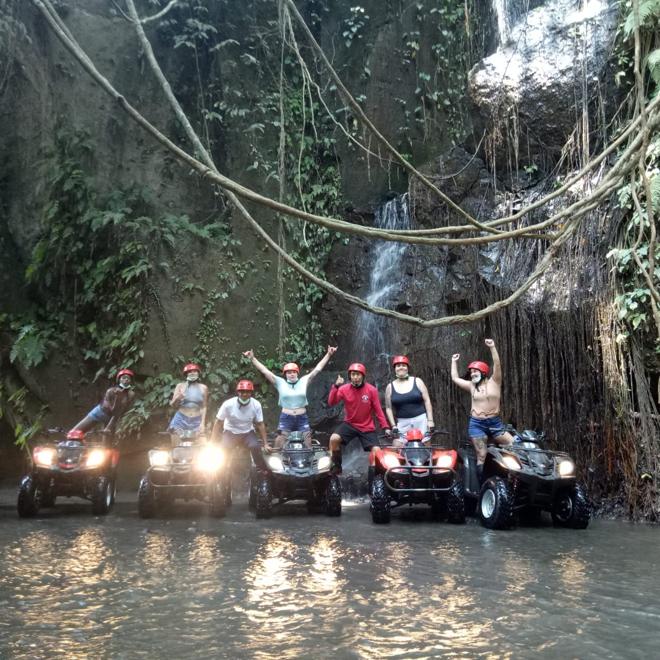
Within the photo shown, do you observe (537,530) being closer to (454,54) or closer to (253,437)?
(253,437)

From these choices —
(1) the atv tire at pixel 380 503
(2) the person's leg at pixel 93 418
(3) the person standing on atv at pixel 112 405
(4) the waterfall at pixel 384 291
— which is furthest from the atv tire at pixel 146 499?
(4) the waterfall at pixel 384 291

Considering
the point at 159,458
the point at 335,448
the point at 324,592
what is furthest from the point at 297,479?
the point at 324,592

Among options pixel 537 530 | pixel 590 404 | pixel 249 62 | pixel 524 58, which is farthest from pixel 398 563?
pixel 249 62

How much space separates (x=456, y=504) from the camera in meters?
8.34

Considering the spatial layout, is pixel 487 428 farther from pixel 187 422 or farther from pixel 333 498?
pixel 187 422

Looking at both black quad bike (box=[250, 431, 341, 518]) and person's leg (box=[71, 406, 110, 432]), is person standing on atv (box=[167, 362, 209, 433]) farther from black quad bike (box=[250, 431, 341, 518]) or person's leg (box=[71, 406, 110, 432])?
black quad bike (box=[250, 431, 341, 518])

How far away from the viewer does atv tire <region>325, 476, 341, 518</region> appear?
880cm

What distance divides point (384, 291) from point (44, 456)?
6.70 m

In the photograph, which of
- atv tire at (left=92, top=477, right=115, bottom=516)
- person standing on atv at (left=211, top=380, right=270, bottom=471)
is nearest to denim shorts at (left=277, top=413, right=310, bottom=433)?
person standing on atv at (left=211, top=380, right=270, bottom=471)

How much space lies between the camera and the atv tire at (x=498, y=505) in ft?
25.6

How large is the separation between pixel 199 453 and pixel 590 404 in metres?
5.44

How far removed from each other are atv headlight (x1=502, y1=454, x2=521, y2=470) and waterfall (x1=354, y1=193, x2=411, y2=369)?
4.51 m

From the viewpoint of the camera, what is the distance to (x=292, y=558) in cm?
618

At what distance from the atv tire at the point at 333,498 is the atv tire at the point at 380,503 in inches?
25.8
